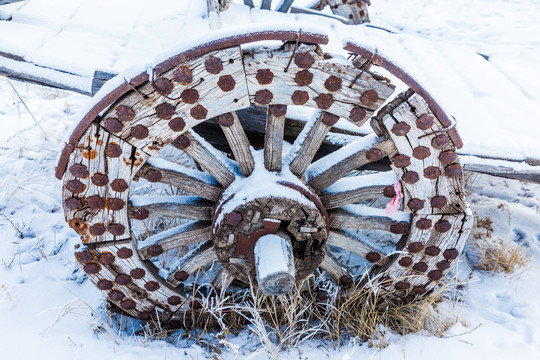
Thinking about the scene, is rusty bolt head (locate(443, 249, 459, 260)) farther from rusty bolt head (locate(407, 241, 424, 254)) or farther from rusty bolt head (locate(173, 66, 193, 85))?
rusty bolt head (locate(173, 66, 193, 85))

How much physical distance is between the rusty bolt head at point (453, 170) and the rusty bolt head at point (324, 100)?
60cm

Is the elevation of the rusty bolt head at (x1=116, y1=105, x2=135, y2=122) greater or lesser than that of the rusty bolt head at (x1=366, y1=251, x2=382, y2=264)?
greater

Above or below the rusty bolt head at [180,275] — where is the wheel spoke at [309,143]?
above

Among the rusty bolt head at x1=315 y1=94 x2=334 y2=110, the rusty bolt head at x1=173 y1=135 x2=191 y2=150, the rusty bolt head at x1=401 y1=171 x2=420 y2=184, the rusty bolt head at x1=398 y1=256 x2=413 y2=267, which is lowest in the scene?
the rusty bolt head at x1=398 y1=256 x2=413 y2=267

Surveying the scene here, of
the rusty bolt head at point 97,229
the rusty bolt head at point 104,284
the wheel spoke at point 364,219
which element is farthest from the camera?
the wheel spoke at point 364,219

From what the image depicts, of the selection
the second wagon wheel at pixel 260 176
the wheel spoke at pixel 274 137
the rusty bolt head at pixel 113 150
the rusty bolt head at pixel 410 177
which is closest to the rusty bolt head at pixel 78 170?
the second wagon wheel at pixel 260 176

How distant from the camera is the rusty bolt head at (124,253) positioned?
1686 millimetres

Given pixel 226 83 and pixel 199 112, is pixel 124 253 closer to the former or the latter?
pixel 199 112

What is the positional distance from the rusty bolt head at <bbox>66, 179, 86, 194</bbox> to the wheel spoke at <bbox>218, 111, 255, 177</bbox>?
0.60 m

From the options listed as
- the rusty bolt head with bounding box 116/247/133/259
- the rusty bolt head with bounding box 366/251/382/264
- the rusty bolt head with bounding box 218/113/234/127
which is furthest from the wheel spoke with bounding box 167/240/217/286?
the rusty bolt head with bounding box 366/251/382/264

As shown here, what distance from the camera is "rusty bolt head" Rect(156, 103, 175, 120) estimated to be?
1.40m

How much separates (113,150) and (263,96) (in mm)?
610

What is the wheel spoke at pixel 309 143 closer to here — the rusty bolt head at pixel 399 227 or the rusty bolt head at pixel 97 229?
the rusty bolt head at pixel 399 227

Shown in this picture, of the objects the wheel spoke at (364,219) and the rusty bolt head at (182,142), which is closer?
the rusty bolt head at (182,142)
